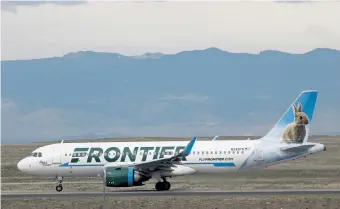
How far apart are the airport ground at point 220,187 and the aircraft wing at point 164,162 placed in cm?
183

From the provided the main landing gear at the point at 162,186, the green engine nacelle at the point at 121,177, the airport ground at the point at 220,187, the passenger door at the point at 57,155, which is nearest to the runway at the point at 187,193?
the green engine nacelle at the point at 121,177

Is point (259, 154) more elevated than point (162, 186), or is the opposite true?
point (259, 154)

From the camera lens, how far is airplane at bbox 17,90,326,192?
51.7 metres

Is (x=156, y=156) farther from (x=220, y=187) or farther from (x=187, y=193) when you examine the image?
(x=187, y=193)

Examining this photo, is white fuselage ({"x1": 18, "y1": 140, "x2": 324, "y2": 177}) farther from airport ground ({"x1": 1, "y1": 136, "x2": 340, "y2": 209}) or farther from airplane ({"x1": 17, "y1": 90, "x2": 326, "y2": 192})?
airport ground ({"x1": 1, "y1": 136, "x2": 340, "y2": 209})

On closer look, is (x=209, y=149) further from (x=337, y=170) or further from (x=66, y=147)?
(x=337, y=170)

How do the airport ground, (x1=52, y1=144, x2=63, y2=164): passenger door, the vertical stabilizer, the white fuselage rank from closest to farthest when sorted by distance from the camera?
the airport ground → the white fuselage → the vertical stabilizer → (x1=52, y1=144, x2=63, y2=164): passenger door

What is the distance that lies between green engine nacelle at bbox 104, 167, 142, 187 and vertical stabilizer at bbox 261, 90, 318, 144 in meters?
8.76

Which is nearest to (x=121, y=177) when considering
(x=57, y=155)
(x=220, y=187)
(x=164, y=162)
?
(x=164, y=162)

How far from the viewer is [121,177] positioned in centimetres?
5025

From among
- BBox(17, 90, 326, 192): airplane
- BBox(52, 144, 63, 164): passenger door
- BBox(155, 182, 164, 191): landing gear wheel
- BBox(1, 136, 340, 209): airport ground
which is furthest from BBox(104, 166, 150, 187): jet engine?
BBox(52, 144, 63, 164): passenger door

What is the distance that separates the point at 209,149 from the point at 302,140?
5834 millimetres

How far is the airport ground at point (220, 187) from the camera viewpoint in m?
42.0

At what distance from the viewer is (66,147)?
5462cm
